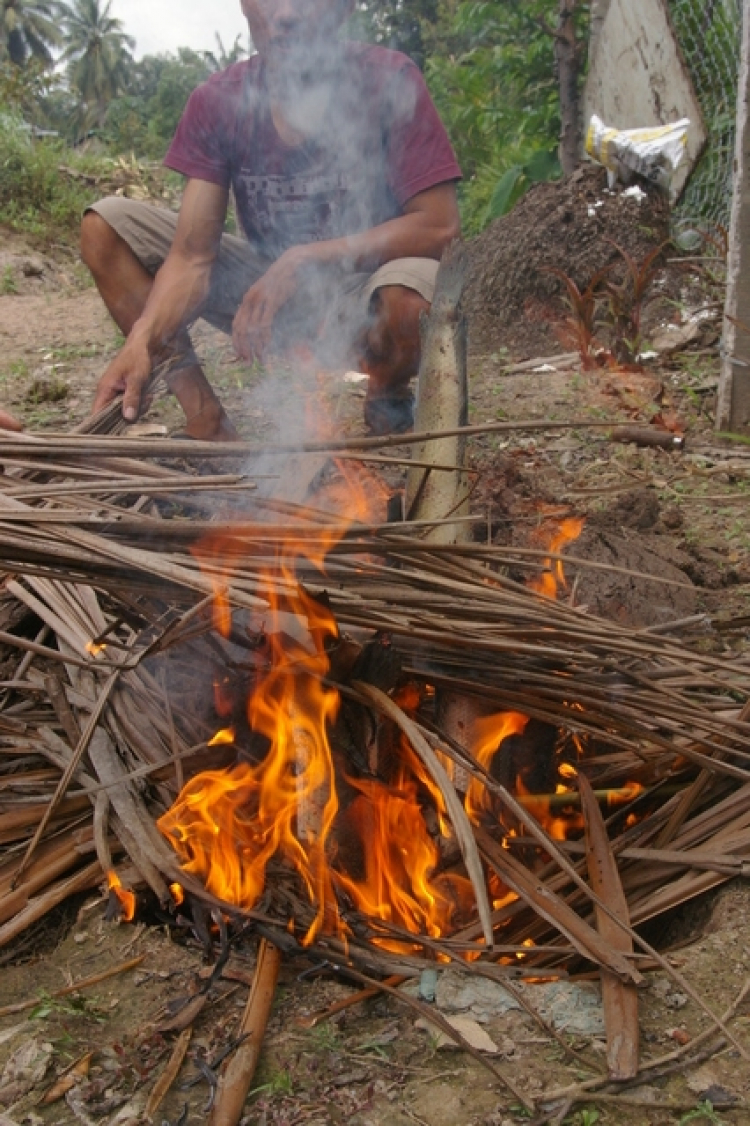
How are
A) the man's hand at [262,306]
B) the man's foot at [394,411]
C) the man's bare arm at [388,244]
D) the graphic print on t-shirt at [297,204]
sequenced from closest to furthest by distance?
the man's hand at [262,306]
the man's bare arm at [388,244]
the graphic print on t-shirt at [297,204]
the man's foot at [394,411]

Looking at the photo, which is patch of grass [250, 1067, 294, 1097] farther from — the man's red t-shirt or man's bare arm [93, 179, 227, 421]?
the man's red t-shirt

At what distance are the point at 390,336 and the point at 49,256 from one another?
6.74 meters

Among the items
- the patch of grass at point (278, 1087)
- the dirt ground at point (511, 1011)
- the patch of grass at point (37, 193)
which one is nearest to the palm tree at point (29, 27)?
the patch of grass at point (37, 193)

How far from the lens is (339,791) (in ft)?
6.15

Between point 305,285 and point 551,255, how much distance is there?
3003 mm

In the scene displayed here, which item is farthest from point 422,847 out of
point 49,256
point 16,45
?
point 16,45

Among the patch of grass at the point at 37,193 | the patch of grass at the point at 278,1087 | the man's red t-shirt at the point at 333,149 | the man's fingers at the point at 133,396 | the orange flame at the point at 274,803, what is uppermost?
the patch of grass at the point at 37,193

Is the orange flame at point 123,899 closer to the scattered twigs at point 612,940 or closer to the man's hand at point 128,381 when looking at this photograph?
the scattered twigs at point 612,940

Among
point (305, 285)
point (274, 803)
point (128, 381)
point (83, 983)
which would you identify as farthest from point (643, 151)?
point (83, 983)

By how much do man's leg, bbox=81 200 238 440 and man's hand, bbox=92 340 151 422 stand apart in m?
0.69

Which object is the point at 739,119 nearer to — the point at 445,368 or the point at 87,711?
the point at 445,368

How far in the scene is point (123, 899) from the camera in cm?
183

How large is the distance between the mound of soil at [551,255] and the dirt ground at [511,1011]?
16 mm

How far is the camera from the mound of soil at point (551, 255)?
616 centimetres
